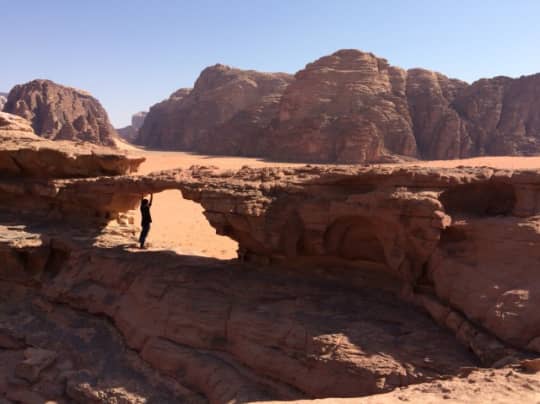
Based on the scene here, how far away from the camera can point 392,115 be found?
34531 millimetres

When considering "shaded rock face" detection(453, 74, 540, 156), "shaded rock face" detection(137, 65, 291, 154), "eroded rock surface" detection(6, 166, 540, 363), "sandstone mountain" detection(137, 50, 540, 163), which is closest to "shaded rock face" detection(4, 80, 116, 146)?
"shaded rock face" detection(137, 65, 291, 154)

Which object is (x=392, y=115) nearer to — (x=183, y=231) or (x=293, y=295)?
(x=183, y=231)

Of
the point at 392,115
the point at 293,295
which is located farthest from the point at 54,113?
the point at 293,295


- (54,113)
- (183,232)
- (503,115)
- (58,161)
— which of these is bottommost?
(183,232)

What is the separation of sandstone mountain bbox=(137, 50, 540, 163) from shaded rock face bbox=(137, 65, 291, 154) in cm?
438

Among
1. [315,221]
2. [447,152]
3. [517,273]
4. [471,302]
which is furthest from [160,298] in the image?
[447,152]

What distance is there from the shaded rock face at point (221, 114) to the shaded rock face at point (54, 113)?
1067 centimetres

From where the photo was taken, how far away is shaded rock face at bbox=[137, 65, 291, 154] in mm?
43656

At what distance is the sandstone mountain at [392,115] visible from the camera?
33.8m

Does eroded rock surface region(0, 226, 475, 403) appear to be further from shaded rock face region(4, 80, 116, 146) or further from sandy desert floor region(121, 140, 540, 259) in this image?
shaded rock face region(4, 80, 116, 146)

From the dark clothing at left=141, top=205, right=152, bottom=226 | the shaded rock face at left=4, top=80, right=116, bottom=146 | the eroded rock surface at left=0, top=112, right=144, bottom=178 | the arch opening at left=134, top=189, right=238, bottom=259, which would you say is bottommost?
the arch opening at left=134, top=189, right=238, bottom=259

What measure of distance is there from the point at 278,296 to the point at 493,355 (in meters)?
3.04

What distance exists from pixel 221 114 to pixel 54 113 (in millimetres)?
19082

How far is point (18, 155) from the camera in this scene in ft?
32.2
